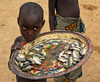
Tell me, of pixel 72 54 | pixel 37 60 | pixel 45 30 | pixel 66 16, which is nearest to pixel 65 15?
pixel 66 16

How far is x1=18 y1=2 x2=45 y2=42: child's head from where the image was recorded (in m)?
→ 2.11

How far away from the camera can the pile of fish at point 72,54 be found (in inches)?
80.7

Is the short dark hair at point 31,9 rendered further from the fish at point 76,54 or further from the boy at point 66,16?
the boy at point 66,16

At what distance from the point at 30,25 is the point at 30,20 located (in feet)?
0.19

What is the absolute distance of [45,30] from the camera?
18.2 feet

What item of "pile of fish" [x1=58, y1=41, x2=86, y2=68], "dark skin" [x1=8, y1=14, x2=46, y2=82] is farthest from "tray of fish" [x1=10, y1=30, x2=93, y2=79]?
"dark skin" [x1=8, y1=14, x2=46, y2=82]

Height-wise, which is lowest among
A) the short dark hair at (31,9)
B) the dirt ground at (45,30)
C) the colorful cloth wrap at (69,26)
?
the dirt ground at (45,30)

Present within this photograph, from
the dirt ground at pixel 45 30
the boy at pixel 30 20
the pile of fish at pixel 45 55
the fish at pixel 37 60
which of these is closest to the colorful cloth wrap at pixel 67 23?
the pile of fish at pixel 45 55

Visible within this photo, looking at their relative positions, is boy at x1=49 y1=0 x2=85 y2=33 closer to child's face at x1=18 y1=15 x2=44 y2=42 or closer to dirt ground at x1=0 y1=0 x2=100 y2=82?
child's face at x1=18 y1=15 x2=44 y2=42

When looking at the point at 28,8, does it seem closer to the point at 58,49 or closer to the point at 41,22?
the point at 41,22

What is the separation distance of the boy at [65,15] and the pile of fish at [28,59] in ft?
3.42

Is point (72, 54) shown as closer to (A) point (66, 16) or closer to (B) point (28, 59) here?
(B) point (28, 59)

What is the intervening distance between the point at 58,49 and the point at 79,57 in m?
0.35

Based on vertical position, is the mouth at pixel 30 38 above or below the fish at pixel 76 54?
above
